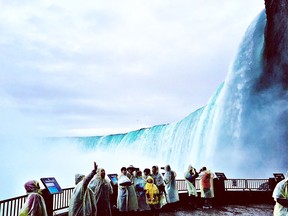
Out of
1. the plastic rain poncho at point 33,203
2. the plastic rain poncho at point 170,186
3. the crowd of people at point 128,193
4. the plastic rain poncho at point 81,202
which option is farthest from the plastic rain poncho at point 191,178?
the plastic rain poncho at point 33,203

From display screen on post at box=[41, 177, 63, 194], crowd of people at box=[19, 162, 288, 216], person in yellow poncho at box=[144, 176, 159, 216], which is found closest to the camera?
crowd of people at box=[19, 162, 288, 216]

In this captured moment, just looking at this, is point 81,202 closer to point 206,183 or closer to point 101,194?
point 101,194

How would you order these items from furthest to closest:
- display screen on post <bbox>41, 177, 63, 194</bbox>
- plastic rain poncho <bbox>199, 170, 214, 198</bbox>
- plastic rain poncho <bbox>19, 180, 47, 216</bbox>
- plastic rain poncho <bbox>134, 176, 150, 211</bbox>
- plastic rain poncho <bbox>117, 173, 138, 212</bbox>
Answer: plastic rain poncho <bbox>199, 170, 214, 198</bbox>
plastic rain poncho <bbox>134, 176, 150, 211</bbox>
plastic rain poncho <bbox>117, 173, 138, 212</bbox>
display screen on post <bbox>41, 177, 63, 194</bbox>
plastic rain poncho <bbox>19, 180, 47, 216</bbox>

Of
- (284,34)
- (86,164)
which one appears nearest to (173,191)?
(284,34)

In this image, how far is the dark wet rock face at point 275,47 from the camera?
26.1 metres

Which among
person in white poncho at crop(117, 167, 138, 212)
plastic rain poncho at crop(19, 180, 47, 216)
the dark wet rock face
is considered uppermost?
the dark wet rock face

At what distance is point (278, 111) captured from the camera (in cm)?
2706

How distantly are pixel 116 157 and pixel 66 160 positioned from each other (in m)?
22.1

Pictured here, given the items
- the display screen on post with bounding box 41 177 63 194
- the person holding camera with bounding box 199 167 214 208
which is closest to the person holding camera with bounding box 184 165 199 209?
the person holding camera with bounding box 199 167 214 208

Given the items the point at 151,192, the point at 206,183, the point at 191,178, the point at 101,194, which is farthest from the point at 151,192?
the point at 206,183

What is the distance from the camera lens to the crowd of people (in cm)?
564

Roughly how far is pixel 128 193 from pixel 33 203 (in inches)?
193

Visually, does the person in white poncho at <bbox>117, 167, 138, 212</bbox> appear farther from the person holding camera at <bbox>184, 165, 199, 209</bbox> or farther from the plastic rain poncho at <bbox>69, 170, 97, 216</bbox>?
the person holding camera at <bbox>184, 165, 199, 209</bbox>

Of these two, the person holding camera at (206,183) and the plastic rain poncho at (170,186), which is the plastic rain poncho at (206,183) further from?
the plastic rain poncho at (170,186)
